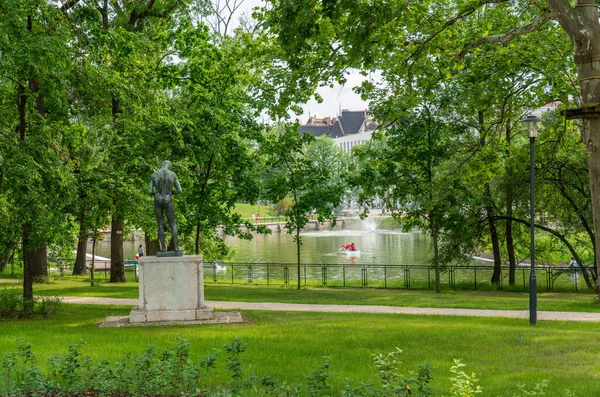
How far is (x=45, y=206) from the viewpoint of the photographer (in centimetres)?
1523

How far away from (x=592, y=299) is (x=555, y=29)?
8.09m

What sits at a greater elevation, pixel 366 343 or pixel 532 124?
pixel 532 124

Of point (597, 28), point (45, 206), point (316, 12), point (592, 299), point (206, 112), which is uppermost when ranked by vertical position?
point (206, 112)

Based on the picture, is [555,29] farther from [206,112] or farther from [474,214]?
[206,112]

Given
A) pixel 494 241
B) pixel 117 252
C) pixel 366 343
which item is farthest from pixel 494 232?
pixel 366 343

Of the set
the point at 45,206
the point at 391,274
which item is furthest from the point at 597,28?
the point at 391,274

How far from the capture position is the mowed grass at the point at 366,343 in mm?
8422

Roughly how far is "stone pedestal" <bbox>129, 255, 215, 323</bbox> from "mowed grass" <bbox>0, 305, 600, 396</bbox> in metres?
0.86


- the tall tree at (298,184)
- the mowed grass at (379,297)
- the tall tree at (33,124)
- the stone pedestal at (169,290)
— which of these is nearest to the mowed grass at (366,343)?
the stone pedestal at (169,290)

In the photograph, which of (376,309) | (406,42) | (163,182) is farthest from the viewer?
(376,309)

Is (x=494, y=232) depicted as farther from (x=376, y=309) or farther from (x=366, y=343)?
(x=366, y=343)

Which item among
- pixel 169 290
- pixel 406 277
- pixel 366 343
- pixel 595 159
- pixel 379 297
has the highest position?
pixel 595 159

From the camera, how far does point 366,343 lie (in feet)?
35.7

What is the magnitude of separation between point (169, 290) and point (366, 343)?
5110mm
